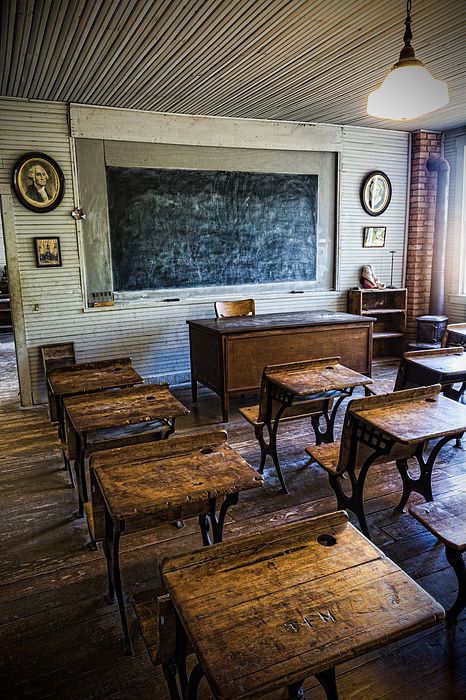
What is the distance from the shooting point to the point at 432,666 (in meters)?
1.89

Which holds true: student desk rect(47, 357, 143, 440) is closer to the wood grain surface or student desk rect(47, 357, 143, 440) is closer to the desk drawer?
the desk drawer

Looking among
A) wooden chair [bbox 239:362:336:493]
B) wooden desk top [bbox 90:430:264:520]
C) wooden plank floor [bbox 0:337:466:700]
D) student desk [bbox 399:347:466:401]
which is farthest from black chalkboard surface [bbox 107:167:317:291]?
wooden desk top [bbox 90:430:264:520]

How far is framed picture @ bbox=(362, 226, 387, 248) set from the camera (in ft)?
22.6

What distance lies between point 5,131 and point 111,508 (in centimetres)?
443

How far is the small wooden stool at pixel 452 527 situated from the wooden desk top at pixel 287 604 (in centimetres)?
68

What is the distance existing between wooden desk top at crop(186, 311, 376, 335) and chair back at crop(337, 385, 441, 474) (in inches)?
82.4

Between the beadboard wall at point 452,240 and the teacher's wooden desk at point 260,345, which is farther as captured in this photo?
the beadboard wall at point 452,240

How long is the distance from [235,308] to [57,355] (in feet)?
6.52

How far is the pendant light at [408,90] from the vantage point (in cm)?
272

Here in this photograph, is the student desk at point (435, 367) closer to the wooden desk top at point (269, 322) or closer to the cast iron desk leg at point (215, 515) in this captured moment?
the wooden desk top at point (269, 322)

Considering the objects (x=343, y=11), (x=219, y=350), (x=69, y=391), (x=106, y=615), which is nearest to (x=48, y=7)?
(x=343, y=11)

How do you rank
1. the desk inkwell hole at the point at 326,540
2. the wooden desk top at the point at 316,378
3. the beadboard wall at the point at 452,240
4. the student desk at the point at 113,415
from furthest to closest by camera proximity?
the beadboard wall at the point at 452,240 → the wooden desk top at the point at 316,378 → the student desk at the point at 113,415 → the desk inkwell hole at the point at 326,540

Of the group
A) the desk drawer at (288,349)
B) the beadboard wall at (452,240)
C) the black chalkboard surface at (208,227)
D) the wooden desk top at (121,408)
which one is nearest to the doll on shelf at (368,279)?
the black chalkboard surface at (208,227)

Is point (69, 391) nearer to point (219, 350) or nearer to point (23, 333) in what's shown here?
point (219, 350)
